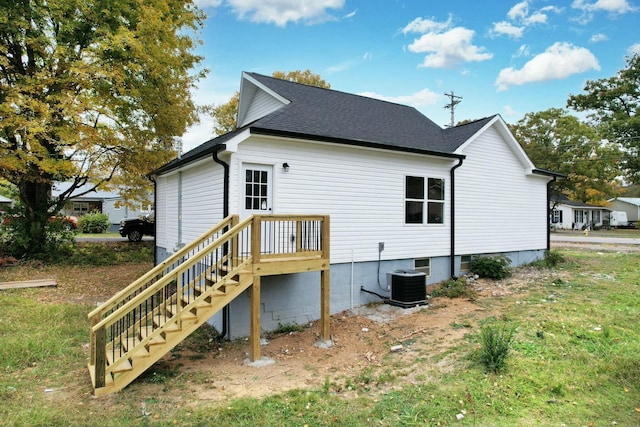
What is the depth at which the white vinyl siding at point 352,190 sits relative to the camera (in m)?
7.41

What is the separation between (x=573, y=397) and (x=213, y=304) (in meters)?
4.91

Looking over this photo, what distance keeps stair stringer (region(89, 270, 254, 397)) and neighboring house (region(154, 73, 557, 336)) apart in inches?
49.5

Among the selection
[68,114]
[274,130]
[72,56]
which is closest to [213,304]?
[274,130]

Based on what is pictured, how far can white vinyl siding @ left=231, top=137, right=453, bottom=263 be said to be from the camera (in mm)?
7410

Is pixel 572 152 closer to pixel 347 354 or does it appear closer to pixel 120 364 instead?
pixel 347 354

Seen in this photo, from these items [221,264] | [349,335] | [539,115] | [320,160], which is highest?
[539,115]

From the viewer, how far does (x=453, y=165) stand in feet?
33.7

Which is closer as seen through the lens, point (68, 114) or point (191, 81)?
point (68, 114)

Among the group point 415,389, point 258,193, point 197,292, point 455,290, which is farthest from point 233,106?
point 415,389

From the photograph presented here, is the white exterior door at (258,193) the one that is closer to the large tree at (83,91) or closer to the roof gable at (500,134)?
the roof gable at (500,134)

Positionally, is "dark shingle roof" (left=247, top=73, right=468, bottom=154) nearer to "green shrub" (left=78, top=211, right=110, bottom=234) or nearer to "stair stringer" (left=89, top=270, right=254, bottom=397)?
"stair stringer" (left=89, top=270, right=254, bottom=397)

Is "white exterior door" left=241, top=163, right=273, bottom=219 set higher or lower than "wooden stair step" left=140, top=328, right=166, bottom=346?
higher

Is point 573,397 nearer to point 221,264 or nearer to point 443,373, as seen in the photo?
point 443,373

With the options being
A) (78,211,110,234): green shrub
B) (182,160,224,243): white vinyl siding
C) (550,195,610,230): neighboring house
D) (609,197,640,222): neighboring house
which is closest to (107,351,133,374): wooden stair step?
(182,160,224,243): white vinyl siding
